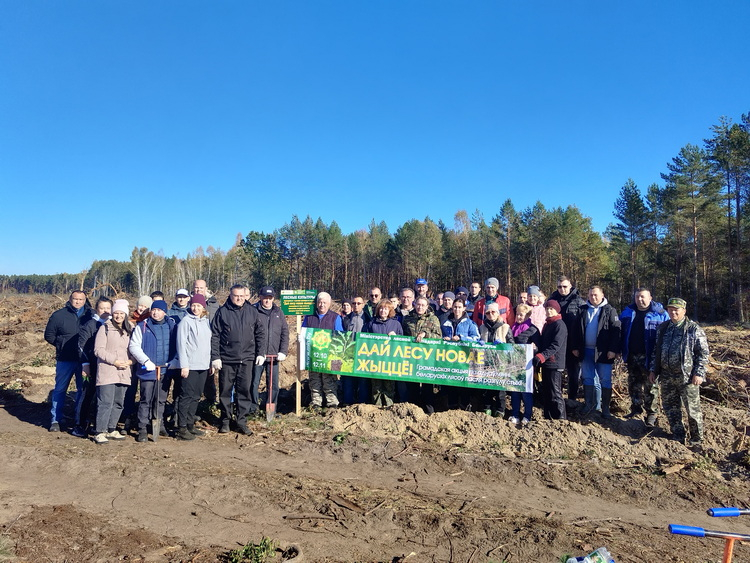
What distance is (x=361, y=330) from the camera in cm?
824

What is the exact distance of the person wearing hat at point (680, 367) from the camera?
604 centimetres

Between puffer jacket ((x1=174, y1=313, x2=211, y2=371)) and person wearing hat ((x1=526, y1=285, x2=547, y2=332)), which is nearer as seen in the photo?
puffer jacket ((x1=174, y1=313, x2=211, y2=371))

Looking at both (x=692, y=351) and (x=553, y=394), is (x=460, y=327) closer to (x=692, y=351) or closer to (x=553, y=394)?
(x=553, y=394)

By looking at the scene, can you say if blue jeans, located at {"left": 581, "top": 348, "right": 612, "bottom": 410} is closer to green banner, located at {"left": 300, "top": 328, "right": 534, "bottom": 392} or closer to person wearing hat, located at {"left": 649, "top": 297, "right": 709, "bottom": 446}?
person wearing hat, located at {"left": 649, "top": 297, "right": 709, "bottom": 446}

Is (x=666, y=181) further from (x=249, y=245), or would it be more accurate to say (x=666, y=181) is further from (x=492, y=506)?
(x=249, y=245)

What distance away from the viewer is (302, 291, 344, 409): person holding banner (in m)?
8.22

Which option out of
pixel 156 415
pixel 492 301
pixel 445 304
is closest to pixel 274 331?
pixel 156 415

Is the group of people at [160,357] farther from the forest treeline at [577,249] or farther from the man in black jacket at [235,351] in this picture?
the forest treeline at [577,249]

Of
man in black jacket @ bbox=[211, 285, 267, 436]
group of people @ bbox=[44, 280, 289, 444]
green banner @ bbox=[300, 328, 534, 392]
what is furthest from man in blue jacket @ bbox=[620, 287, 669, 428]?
man in black jacket @ bbox=[211, 285, 267, 436]

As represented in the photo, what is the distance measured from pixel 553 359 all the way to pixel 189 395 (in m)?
5.67

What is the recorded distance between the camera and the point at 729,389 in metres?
8.09

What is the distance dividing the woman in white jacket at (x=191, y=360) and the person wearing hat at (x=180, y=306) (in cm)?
59

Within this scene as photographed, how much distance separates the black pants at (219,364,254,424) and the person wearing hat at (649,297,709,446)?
6.20 m

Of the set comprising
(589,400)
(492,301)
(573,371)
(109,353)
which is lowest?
(589,400)
